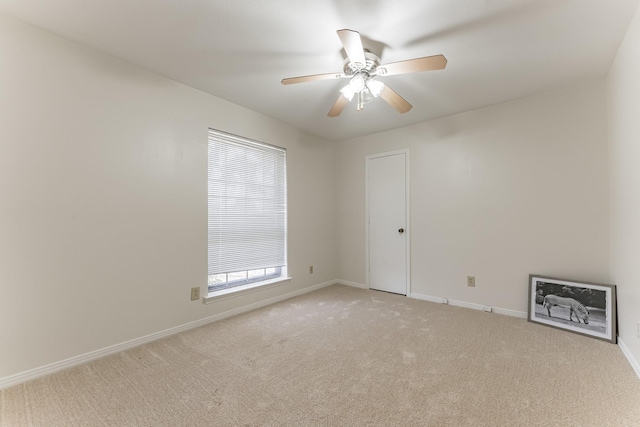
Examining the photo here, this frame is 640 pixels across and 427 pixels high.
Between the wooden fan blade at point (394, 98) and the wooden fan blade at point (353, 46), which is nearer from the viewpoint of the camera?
the wooden fan blade at point (353, 46)

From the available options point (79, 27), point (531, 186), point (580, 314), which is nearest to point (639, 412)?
point (580, 314)

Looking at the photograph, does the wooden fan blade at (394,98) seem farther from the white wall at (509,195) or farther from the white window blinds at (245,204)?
the white window blinds at (245,204)

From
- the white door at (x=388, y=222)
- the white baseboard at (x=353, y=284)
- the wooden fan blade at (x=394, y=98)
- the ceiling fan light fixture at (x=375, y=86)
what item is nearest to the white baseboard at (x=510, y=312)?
the white door at (x=388, y=222)

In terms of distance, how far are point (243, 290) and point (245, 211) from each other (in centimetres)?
91

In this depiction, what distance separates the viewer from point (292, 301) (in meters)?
3.51

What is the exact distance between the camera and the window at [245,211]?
294 centimetres

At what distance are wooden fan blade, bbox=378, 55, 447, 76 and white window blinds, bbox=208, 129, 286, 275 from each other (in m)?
1.86

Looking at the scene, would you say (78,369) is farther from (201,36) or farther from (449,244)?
(449,244)

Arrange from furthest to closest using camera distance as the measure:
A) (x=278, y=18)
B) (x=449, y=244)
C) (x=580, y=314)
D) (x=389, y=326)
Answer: (x=449, y=244) → (x=389, y=326) → (x=580, y=314) → (x=278, y=18)

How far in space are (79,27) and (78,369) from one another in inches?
93.9

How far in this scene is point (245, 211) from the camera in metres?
3.22

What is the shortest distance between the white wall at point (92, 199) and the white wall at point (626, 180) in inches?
131

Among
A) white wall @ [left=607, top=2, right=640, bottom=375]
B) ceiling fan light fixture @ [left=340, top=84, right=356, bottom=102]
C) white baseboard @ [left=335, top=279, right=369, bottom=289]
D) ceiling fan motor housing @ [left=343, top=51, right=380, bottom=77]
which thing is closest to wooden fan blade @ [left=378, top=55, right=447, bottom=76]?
ceiling fan motor housing @ [left=343, top=51, right=380, bottom=77]

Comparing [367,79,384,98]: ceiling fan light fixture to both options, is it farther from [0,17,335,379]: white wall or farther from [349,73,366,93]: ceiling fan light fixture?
[0,17,335,379]: white wall
